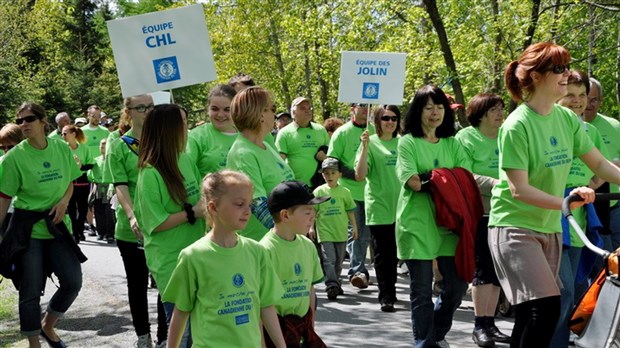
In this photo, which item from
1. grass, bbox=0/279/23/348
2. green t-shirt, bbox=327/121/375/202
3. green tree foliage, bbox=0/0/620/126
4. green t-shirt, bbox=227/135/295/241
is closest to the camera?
green t-shirt, bbox=227/135/295/241

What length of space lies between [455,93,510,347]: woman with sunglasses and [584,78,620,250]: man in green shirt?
0.73m

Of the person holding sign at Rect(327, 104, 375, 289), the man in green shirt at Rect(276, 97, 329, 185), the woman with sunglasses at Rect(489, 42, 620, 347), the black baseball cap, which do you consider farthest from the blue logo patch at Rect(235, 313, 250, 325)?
the man in green shirt at Rect(276, 97, 329, 185)

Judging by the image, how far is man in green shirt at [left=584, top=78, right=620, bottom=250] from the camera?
24.2 feet

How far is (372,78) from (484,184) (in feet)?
10.6

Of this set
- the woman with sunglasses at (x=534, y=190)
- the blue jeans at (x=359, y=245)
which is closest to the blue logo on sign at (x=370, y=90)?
the blue jeans at (x=359, y=245)

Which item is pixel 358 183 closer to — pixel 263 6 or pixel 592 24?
pixel 592 24

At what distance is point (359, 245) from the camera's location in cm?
1036

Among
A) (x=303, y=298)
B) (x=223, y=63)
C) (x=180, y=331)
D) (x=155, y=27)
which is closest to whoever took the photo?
(x=180, y=331)

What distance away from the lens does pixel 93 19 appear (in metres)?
55.4

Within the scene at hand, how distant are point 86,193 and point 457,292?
10253 millimetres

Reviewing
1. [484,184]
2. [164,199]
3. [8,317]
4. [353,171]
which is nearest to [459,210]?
[484,184]

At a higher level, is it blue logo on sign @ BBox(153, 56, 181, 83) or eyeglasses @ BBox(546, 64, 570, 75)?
blue logo on sign @ BBox(153, 56, 181, 83)

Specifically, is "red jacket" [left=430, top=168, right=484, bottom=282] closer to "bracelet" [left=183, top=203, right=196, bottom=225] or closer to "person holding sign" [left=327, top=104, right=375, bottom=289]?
"bracelet" [left=183, top=203, right=196, bottom=225]

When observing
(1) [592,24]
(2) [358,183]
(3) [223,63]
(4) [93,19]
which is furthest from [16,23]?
(2) [358,183]
